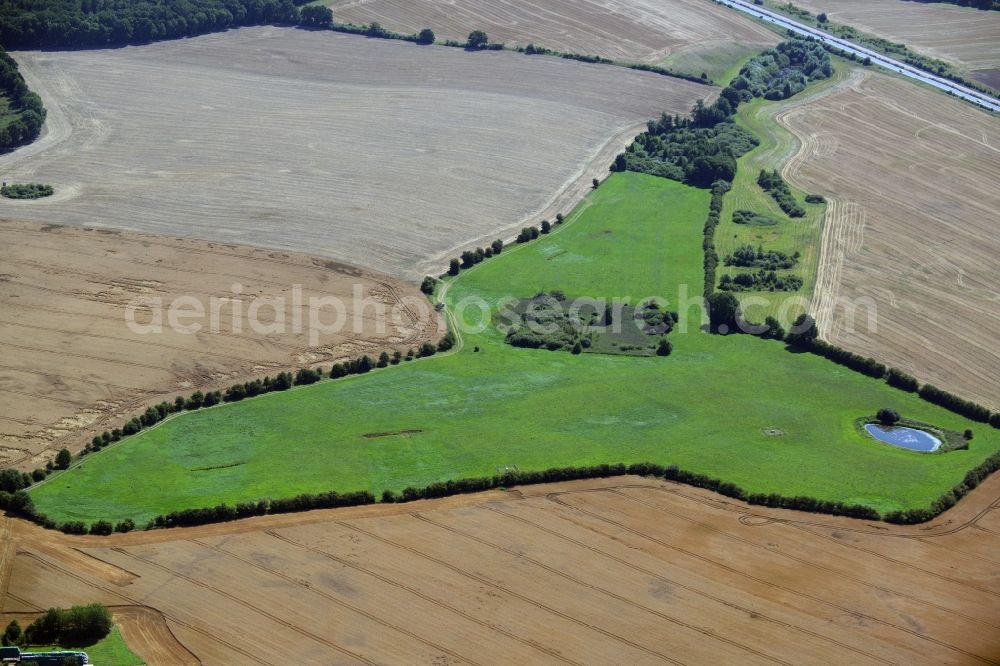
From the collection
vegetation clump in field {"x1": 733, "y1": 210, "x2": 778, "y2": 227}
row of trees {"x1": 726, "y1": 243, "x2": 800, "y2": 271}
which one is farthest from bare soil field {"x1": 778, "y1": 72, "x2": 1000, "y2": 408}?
vegetation clump in field {"x1": 733, "y1": 210, "x2": 778, "y2": 227}

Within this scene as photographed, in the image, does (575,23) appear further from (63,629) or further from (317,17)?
(63,629)

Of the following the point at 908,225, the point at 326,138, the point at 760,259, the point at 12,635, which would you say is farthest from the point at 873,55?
the point at 12,635

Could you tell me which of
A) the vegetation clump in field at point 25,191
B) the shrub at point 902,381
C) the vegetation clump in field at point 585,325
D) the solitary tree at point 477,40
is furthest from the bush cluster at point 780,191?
the vegetation clump in field at point 25,191

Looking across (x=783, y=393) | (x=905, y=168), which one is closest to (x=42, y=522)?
(x=783, y=393)

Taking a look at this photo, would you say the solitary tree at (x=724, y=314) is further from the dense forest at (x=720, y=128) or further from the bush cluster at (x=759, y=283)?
the dense forest at (x=720, y=128)

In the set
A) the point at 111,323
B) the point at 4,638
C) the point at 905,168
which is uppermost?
the point at 905,168

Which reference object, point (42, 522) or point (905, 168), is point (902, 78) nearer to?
point (905, 168)

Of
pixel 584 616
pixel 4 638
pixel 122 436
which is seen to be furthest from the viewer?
pixel 122 436
